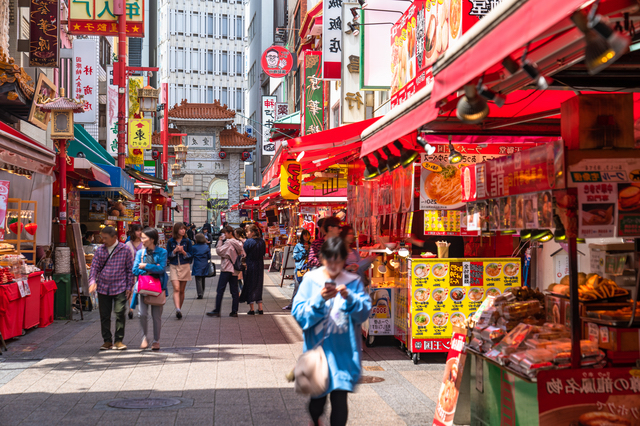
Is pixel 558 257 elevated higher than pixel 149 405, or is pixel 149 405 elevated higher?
pixel 558 257

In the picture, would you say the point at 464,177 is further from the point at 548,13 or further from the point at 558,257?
the point at 558,257

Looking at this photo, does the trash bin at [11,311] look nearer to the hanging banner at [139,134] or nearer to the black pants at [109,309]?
the black pants at [109,309]

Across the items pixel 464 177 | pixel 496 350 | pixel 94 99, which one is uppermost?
pixel 94 99

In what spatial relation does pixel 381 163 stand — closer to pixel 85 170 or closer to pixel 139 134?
pixel 85 170

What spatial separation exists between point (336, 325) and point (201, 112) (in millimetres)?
58304

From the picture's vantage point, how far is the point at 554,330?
5059 millimetres

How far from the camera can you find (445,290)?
934 centimetres

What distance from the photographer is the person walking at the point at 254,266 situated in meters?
14.4

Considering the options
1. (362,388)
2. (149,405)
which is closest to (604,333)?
(362,388)

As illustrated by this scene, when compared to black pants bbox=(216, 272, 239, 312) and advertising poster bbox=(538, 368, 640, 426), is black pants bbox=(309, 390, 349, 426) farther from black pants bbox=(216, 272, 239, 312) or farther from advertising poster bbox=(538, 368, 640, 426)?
black pants bbox=(216, 272, 239, 312)

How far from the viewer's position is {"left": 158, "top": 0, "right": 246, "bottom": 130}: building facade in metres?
80.6

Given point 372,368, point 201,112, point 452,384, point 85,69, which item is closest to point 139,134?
point 85,69

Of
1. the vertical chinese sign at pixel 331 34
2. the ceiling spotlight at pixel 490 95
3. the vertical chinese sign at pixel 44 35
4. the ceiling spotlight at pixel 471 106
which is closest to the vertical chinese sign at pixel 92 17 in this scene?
the vertical chinese sign at pixel 44 35

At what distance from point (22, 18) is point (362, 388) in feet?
43.9
